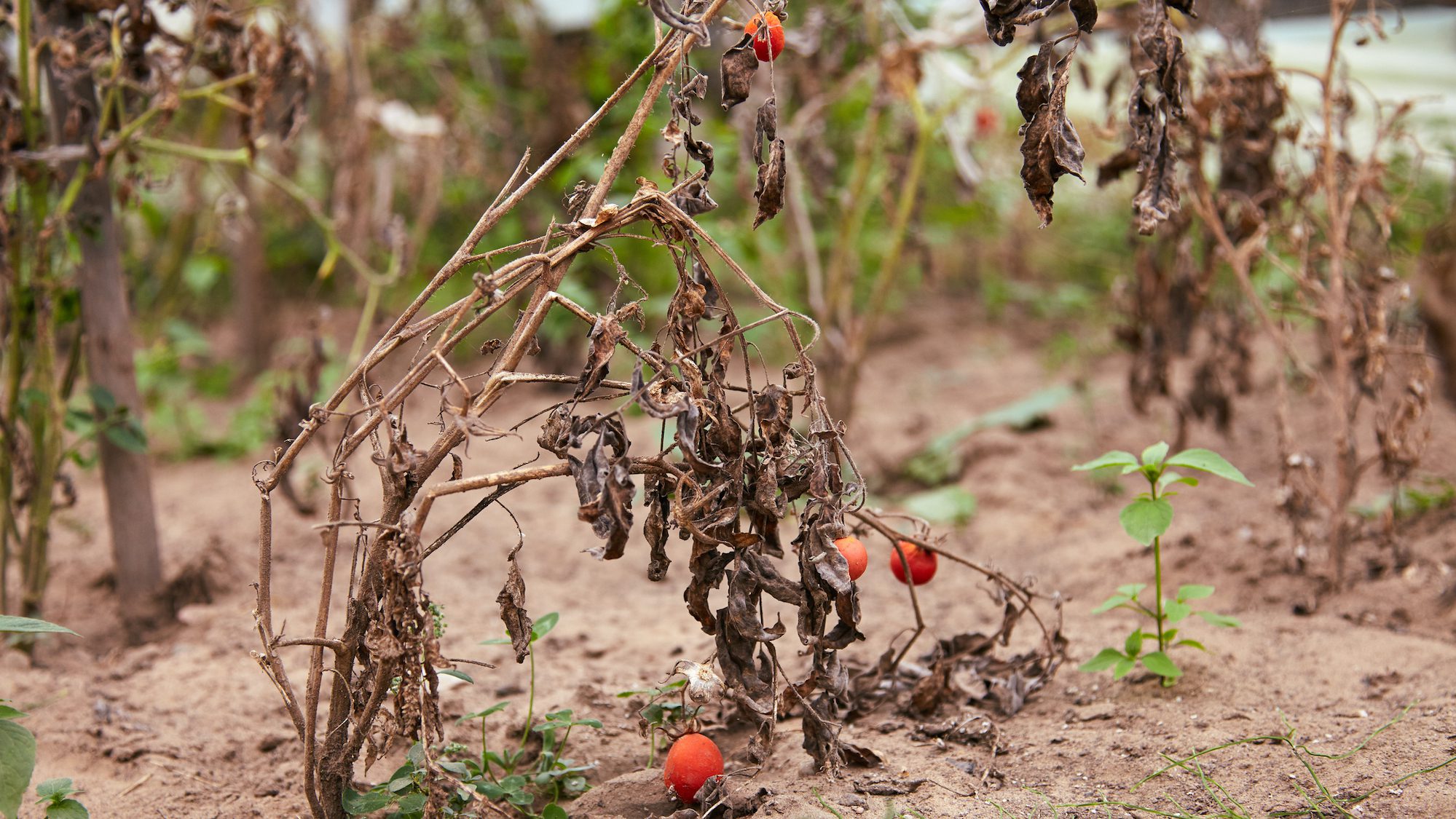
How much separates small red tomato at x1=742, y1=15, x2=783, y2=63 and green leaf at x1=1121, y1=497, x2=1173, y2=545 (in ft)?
3.34

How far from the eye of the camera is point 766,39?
5.10 ft

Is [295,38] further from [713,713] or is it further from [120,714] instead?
[713,713]

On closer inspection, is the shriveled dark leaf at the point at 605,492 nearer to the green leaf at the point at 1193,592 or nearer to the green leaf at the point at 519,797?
the green leaf at the point at 519,797

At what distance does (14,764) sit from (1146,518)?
1.81 meters

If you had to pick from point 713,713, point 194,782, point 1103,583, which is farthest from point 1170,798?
point 194,782

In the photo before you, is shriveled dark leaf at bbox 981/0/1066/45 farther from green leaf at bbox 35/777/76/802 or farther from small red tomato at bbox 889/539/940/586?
green leaf at bbox 35/777/76/802

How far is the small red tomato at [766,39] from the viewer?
1.56 metres

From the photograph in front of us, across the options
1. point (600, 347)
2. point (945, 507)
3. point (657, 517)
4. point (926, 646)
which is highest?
point (600, 347)

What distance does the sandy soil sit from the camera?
1.82 m

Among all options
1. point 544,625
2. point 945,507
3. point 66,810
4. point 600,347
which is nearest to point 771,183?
point 600,347

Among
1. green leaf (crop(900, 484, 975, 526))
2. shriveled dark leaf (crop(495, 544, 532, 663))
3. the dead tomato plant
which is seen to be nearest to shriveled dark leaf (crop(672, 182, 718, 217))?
the dead tomato plant

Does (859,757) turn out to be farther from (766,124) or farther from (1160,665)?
(766,124)

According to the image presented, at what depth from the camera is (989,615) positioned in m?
2.81

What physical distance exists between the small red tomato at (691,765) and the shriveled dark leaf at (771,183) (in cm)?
84
